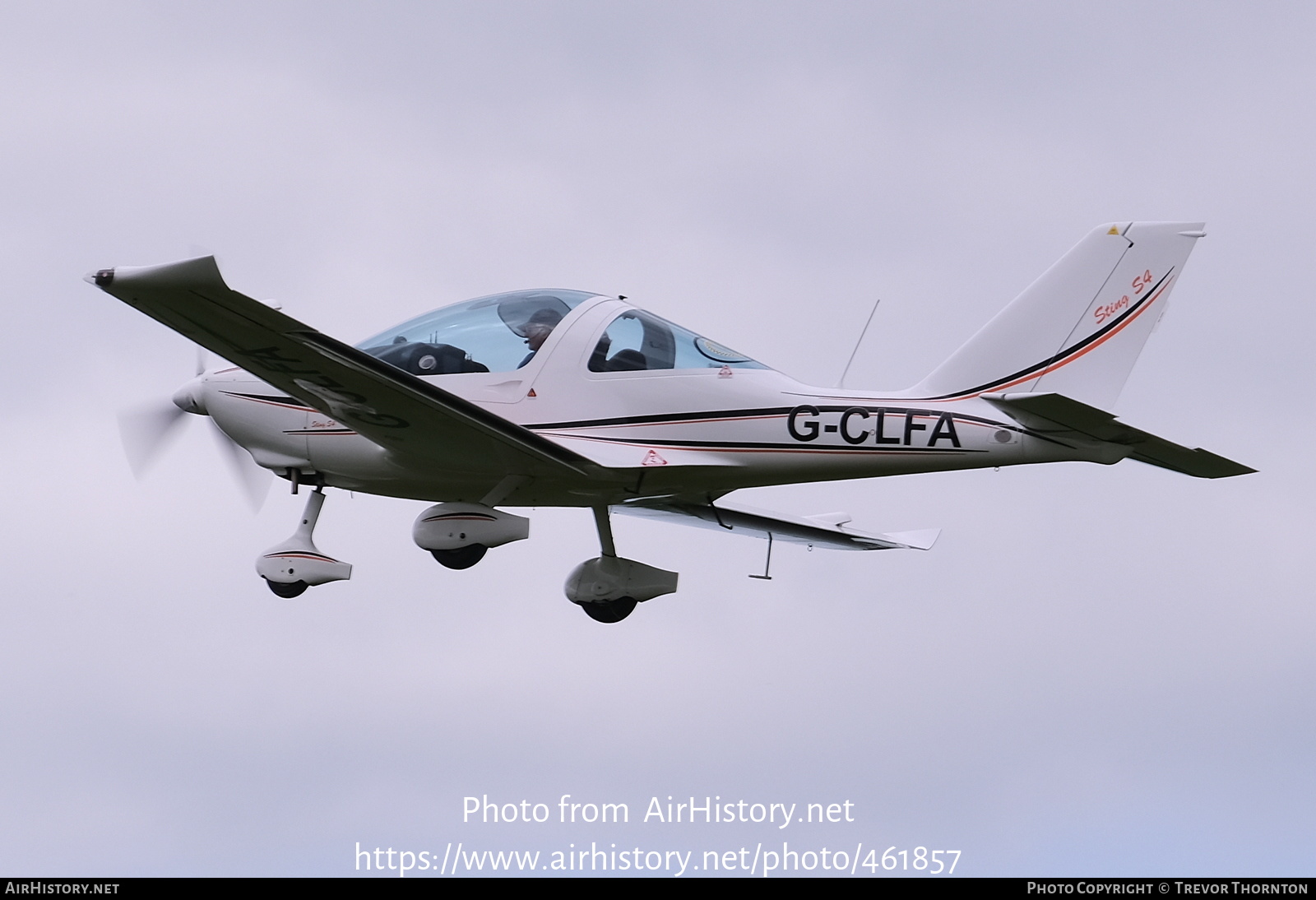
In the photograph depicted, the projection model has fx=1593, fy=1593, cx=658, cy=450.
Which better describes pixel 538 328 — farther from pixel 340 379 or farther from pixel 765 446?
pixel 765 446

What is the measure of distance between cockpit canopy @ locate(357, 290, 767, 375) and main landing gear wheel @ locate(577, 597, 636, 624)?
10.2 feet

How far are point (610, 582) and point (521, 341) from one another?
304 cm

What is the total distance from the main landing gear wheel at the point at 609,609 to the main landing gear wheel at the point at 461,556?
135 centimetres

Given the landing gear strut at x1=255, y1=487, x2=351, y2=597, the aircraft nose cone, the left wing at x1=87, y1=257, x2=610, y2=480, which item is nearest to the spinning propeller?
the aircraft nose cone

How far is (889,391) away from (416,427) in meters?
4.24

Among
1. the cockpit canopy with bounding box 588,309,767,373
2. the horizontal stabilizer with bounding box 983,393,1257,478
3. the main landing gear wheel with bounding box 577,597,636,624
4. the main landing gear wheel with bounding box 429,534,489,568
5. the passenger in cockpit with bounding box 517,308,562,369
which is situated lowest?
the horizontal stabilizer with bounding box 983,393,1257,478

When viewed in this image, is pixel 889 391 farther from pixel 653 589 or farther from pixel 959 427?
pixel 653 589

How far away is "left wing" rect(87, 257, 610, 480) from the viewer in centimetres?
1191

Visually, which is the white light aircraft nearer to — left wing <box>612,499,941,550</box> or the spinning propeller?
the spinning propeller

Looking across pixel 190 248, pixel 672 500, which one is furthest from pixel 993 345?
pixel 190 248

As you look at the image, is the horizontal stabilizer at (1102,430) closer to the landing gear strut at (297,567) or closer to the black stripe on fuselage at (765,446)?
the black stripe on fuselage at (765,446)

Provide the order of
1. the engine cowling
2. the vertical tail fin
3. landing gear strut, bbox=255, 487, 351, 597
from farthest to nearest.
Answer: the engine cowling → landing gear strut, bbox=255, 487, 351, 597 → the vertical tail fin

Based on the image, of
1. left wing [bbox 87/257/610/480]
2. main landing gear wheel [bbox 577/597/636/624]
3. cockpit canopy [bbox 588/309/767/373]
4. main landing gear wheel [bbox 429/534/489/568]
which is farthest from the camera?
main landing gear wheel [bbox 577/597/636/624]

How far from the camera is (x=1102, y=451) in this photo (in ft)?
43.5
